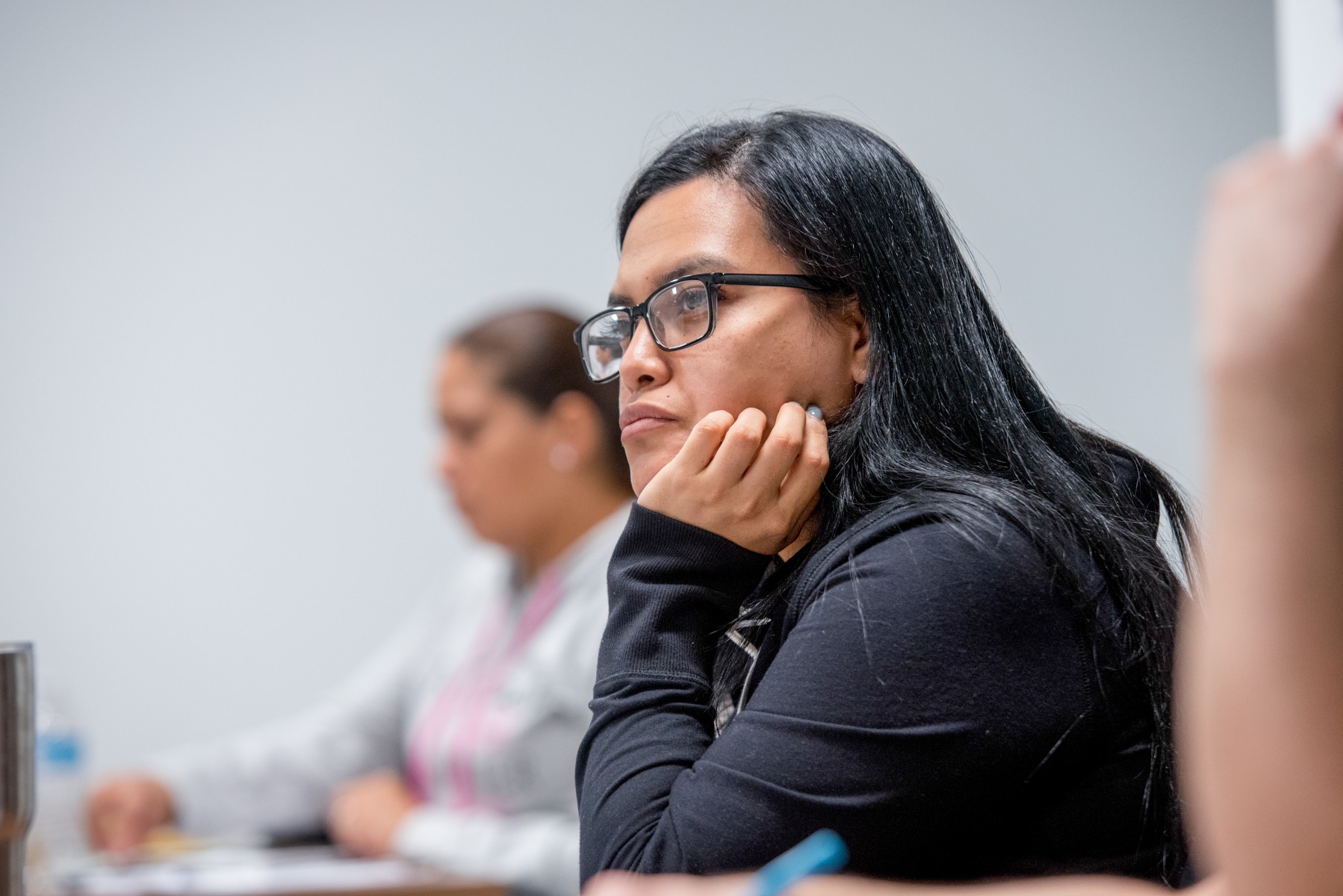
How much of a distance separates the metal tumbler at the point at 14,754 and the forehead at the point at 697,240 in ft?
1.90

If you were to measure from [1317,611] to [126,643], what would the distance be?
2.91m

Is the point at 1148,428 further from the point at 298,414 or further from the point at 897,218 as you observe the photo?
the point at 298,414

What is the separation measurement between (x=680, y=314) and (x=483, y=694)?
4.35 feet

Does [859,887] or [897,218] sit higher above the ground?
[897,218]

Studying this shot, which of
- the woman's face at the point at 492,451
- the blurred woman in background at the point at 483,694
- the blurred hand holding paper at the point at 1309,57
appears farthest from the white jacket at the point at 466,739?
the blurred hand holding paper at the point at 1309,57

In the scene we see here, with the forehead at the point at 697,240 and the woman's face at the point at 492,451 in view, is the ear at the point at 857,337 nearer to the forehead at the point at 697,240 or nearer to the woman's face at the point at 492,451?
the forehead at the point at 697,240

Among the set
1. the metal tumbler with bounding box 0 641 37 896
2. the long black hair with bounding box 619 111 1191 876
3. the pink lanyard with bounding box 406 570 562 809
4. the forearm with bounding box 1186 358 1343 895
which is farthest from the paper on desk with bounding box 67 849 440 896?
the forearm with bounding box 1186 358 1343 895

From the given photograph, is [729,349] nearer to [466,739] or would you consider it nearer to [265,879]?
[265,879]

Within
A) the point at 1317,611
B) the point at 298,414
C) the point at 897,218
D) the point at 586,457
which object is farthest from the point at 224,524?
the point at 1317,611

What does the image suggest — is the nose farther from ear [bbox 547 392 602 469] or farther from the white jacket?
ear [bbox 547 392 602 469]

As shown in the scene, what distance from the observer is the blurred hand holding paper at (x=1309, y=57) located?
85cm

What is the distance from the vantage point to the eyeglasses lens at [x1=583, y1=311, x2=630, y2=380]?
1180 mm

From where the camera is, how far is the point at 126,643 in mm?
2922

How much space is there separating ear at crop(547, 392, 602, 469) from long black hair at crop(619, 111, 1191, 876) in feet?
4.10
